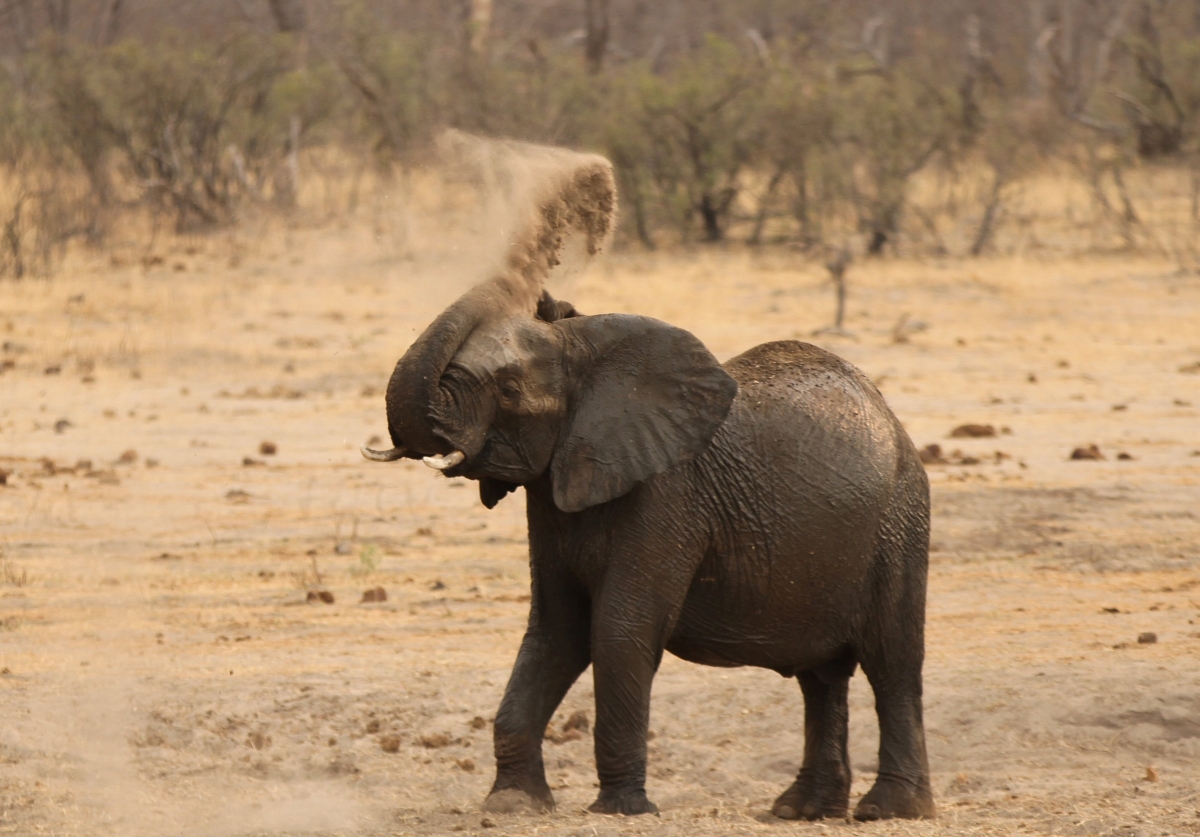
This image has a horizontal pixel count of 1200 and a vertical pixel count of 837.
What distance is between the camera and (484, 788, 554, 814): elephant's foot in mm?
4934

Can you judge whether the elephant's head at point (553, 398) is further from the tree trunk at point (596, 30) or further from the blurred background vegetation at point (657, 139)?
the tree trunk at point (596, 30)

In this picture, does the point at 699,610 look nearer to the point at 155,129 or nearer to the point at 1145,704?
the point at 1145,704

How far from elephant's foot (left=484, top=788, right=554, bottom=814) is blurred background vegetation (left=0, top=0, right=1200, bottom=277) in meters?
14.2

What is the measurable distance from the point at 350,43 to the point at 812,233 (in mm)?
8471

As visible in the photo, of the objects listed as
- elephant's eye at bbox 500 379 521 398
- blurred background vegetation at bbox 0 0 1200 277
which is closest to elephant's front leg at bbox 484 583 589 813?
elephant's eye at bbox 500 379 521 398

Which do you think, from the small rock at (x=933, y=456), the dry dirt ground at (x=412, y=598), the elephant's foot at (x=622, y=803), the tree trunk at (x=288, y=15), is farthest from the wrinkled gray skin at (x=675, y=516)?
the tree trunk at (x=288, y=15)

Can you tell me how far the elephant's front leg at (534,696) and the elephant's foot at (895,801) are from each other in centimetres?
99

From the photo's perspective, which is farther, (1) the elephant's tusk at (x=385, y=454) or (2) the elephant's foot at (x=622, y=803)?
(2) the elephant's foot at (x=622, y=803)

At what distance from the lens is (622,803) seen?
15.8 feet

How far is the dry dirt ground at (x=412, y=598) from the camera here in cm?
565

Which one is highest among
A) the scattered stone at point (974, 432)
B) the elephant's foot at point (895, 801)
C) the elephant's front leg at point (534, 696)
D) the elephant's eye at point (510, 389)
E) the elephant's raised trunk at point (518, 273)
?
the elephant's raised trunk at point (518, 273)

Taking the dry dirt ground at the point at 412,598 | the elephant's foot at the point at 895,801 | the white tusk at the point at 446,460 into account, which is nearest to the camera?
the white tusk at the point at 446,460

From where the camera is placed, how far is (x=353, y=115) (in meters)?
24.7

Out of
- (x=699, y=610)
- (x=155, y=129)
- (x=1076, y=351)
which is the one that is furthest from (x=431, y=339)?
(x=155, y=129)
